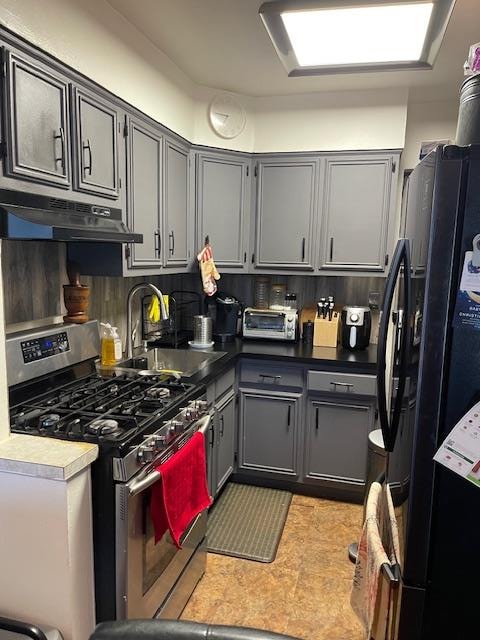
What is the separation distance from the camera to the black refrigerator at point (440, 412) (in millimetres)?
995

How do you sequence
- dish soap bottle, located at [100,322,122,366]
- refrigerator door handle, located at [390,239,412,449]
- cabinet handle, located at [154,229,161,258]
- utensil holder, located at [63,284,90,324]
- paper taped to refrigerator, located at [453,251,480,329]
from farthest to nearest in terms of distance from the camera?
cabinet handle, located at [154,229,161,258] < dish soap bottle, located at [100,322,122,366] < utensil holder, located at [63,284,90,324] < refrigerator door handle, located at [390,239,412,449] < paper taped to refrigerator, located at [453,251,480,329]

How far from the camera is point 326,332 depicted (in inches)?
120

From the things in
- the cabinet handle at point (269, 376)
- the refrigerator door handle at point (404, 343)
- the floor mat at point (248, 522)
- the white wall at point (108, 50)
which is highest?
the white wall at point (108, 50)

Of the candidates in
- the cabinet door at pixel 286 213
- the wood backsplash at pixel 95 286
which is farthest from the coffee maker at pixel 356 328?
the cabinet door at pixel 286 213

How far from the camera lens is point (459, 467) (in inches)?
40.2

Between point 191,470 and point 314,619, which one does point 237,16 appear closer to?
point 191,470

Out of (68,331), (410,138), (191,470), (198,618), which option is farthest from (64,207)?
(410,138)

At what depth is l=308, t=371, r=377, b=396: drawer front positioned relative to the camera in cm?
268

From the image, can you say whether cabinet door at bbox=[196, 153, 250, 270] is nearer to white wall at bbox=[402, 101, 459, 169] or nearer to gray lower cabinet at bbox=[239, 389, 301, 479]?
gray lower cabinet at bbox=[239, 389, 301, 479]

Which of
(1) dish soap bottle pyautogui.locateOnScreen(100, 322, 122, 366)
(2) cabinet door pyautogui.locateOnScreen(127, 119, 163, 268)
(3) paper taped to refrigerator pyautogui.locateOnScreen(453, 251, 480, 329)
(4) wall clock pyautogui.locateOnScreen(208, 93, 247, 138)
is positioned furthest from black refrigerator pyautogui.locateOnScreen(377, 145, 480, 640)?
(4) wall clock pyautogui.locateOnScreen(208, 93, 247, 138)

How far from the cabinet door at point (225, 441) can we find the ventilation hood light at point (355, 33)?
185 centimetres

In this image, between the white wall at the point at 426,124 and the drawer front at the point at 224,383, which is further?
the white wall at the point at 426,124

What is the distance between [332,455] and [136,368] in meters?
1.33

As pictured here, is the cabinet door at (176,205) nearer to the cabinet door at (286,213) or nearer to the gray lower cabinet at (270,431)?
the cabinet door at (286,213)
